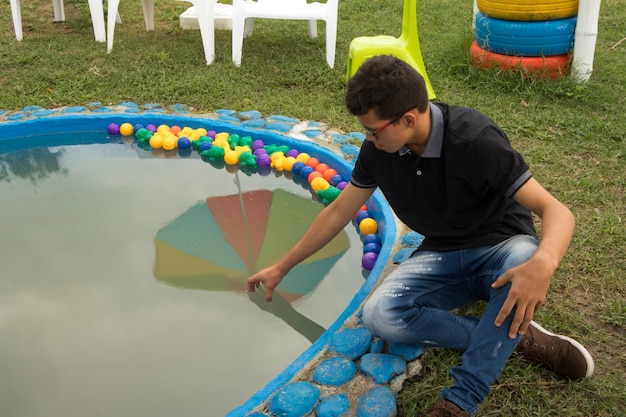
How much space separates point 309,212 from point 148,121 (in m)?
1.61

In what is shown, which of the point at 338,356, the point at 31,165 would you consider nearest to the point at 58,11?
A: the point at 31,165

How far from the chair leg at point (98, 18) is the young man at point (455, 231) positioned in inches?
166

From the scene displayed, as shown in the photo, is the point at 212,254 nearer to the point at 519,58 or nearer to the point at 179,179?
the point at 179,179

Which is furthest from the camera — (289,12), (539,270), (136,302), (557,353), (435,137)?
(289,12)

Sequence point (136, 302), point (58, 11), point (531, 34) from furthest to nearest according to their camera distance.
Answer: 1. point (58, 11)
2. point (531, 34)
3. point (136, 302)

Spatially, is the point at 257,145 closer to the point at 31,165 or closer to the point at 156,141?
the point at 156,141

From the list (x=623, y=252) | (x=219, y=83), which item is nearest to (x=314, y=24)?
(x=219, y=83)

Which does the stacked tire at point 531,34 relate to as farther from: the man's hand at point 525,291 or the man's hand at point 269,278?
the man's hand at point 525,291

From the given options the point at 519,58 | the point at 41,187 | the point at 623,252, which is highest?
the point at 519,58

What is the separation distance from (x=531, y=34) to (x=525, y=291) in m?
3.30

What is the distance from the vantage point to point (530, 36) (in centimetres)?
446

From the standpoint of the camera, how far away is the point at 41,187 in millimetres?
3715

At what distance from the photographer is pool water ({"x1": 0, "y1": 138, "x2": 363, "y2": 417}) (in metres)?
2.28

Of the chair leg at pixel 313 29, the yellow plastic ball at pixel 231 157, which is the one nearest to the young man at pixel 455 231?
the yellow plastic ball at pixel 231 157
